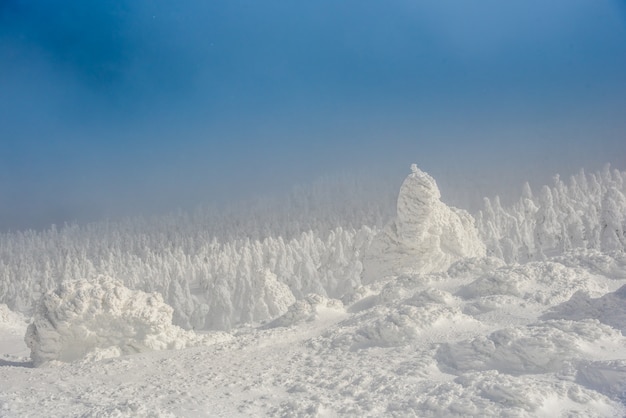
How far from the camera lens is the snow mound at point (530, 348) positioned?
12.2m

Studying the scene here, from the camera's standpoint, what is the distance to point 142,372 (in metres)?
14.9

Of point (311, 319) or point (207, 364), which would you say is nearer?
point (207, 364)

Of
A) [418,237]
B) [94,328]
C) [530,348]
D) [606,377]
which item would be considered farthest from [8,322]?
[606,377]

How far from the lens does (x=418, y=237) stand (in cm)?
3191

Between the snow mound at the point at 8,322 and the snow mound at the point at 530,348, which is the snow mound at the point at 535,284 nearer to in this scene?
the snow mound at the point at 530,348

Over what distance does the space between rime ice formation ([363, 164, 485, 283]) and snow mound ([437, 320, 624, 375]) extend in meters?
18.1

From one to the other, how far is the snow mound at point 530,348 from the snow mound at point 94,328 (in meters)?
9.41

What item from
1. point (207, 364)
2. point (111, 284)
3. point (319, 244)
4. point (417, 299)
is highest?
point (319, 244)

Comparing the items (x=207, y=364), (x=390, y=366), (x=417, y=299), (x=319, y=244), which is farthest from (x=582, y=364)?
(x=319, y=244)

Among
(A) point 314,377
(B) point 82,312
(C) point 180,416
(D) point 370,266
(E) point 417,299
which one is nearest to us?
(C) point 180,416

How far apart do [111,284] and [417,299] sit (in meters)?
11.3

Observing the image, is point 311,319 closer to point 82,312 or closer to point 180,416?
point 82,312

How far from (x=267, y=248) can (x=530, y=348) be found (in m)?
79.1

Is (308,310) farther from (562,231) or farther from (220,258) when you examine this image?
(220,258)
